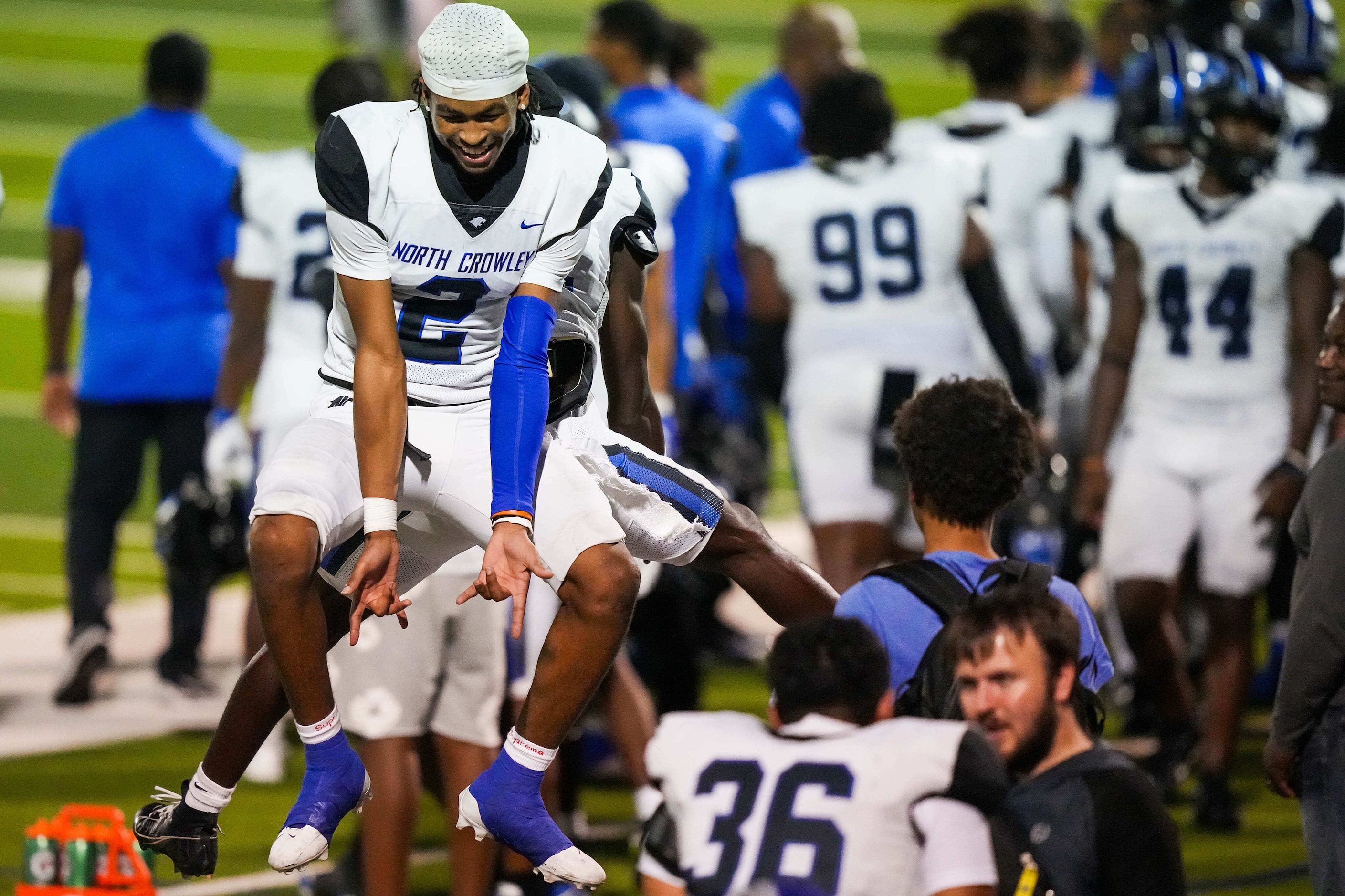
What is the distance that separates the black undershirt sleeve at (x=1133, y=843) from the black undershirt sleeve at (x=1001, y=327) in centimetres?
341

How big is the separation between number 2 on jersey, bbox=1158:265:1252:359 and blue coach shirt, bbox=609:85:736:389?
217 cm

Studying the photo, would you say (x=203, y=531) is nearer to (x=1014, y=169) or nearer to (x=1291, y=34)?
(x=1014, y=169)

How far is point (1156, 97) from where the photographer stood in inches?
335

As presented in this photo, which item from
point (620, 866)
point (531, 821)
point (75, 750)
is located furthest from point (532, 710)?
point (75, 750)

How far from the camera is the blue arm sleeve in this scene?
4.32 meters

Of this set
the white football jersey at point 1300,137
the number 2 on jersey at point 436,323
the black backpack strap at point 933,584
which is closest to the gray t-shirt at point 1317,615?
the black backpack strap at point 933,584

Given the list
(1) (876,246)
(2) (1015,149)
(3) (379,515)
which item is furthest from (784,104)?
(3) (379,515)

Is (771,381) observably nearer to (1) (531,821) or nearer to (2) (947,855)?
(1) (531,821)

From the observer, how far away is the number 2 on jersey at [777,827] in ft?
11.3

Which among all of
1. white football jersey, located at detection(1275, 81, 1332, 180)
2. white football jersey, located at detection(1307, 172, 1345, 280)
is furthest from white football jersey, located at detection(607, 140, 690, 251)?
white football jersey, located at detection(1275, 81, 1332, 180)

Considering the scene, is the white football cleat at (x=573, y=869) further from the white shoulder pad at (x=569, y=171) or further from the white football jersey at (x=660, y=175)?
the white football jersey at (x=660, y=175)

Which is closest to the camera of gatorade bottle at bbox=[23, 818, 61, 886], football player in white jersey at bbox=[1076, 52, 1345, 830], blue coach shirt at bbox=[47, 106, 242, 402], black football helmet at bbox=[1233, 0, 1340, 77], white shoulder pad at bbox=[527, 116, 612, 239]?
white shoulder pad at bbox=[527, 116, 612, 239]

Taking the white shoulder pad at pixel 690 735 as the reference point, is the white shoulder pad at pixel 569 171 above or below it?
above

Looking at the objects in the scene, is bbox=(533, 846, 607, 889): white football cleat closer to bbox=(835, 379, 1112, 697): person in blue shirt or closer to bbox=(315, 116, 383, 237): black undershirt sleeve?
bbox=(835, 379, 1112, 697): person in blue shirt
